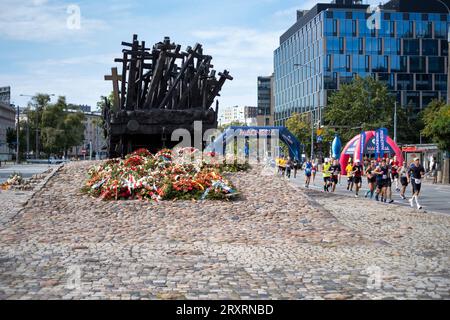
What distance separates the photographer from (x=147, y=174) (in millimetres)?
17906

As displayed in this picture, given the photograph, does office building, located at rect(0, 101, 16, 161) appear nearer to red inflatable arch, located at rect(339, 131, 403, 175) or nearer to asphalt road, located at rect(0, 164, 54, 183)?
asphalt road, located at rect(0, 164, 54, 183)

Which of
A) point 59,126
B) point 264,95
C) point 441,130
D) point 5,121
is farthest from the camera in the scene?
point 264,95

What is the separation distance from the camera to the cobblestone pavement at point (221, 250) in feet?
24.4

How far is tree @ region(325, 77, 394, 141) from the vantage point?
7456 centimetres

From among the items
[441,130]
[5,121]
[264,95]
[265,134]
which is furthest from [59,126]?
[264,95]

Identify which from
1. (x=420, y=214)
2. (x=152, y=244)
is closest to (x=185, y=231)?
(x=152, y=244)

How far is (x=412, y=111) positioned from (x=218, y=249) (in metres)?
83.7

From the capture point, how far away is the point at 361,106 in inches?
2943

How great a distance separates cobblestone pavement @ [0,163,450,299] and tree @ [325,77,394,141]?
5815 centimetres

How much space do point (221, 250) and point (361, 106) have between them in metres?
66.7

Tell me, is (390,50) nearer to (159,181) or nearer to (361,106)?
(361,106)

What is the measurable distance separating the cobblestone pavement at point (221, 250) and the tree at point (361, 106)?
5815cm

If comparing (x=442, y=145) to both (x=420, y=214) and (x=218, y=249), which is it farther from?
(x=218, y=249)

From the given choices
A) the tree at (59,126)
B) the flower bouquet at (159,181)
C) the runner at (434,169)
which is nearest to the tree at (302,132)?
the tree at (59,126)
